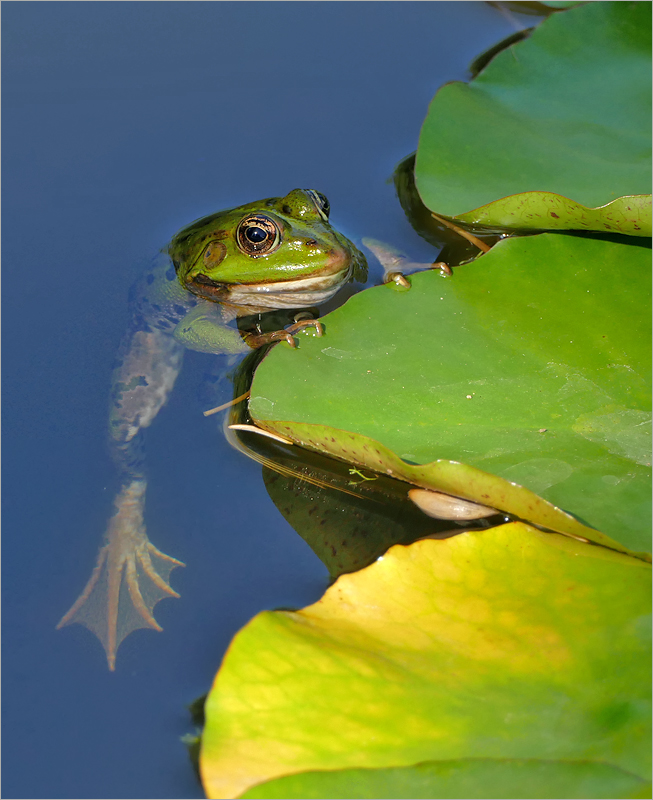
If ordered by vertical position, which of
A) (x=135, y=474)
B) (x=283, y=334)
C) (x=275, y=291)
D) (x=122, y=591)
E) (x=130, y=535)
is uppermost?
(x=275, y=291)

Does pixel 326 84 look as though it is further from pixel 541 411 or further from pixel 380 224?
pixel 541 411

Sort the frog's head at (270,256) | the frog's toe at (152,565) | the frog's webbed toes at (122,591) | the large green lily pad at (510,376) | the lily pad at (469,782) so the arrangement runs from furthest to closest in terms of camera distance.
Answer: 1. the frog's head at (270,256)
2. the frog's toe at (152,565)
3. the frog's webbed toes at (122,591)
4. the large green lily pad at (510,376)
5. the lily pad at (469,782)

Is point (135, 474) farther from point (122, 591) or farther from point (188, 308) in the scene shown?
point (188, 308)

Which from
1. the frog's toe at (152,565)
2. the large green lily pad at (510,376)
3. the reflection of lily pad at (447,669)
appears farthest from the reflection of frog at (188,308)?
the reflection of lily pad at (447,669)

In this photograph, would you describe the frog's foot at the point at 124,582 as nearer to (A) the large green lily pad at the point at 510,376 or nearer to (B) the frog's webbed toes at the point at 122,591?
(B) the frog's webbed toes at the point at 122,591

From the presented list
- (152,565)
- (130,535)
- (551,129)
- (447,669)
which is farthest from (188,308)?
(447,669)

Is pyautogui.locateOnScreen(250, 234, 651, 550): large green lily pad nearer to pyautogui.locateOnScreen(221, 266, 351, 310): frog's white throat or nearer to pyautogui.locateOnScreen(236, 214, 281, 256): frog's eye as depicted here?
pyautogui.locateOnScreen(221, 266, 351, 310): frog's white throat

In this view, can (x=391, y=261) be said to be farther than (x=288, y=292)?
Yes

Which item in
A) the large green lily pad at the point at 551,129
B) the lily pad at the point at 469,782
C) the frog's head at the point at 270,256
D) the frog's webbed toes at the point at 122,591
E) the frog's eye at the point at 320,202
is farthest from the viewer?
the frog's eye at the point at 320,202
